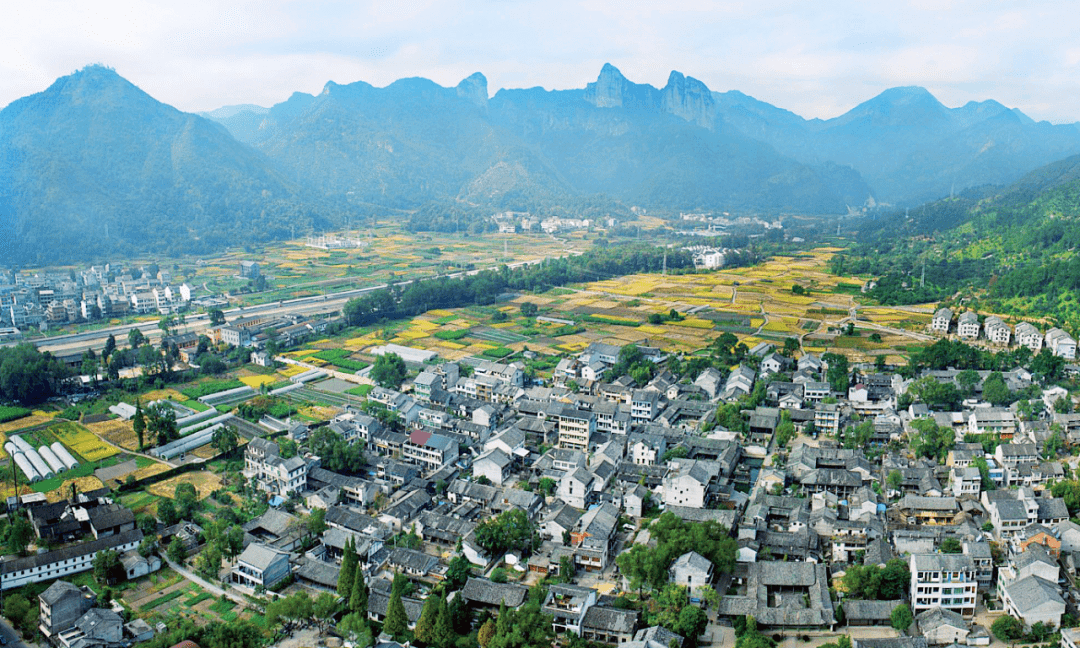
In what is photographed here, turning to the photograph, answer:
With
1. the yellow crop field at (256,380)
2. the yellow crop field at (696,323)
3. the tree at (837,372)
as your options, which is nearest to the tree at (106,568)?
the yellow crop field at (256,380)

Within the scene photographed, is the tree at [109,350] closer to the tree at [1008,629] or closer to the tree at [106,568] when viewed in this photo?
the tree at [106,568]

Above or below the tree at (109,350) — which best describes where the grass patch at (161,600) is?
below

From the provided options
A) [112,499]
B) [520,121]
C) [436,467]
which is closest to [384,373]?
[436,467]

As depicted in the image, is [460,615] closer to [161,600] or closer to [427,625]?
[427,625]

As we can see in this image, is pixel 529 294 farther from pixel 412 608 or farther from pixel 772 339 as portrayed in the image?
pixel 412 608

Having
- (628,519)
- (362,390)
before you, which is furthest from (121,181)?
(628,519)

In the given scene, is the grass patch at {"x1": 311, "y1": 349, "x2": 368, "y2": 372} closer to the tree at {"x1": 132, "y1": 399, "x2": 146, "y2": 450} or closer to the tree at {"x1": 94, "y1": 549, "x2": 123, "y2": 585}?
the tree at {"x1": 132, "y1": 399, "x2": 146, "y2": 450}
